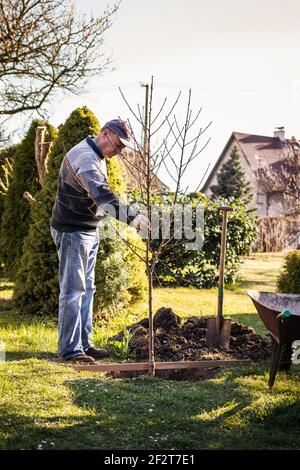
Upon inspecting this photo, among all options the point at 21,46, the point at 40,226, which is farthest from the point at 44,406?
the point at 21,46

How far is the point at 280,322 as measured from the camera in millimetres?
4500

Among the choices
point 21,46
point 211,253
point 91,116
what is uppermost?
point 21,46

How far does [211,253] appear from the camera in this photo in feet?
40.4

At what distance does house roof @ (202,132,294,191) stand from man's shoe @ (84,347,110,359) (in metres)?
31.3

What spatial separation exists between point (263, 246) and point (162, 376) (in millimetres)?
20568

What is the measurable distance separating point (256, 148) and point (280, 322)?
34886 millimetres

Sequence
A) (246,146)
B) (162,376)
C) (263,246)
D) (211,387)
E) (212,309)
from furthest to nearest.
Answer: (246,146), (263,246), (212,309), (162,376), (211,387)

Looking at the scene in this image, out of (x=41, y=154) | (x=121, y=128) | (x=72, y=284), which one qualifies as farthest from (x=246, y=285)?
(x=121, y=128)

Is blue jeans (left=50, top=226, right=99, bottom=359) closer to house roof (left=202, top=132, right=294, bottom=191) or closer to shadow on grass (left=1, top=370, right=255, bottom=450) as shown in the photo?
shadow on grass (left=1, top=370, right=255, bottom=450)

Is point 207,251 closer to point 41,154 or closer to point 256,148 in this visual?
point 41,154

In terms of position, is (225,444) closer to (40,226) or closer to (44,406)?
(44,406)

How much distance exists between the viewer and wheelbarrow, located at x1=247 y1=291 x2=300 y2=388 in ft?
14.8

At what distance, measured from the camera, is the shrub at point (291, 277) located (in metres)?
8.57

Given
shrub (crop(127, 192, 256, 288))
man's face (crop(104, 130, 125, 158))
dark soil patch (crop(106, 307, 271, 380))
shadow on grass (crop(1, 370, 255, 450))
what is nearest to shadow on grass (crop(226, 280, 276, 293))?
shrub (crop(127, 192, 256, 288))
